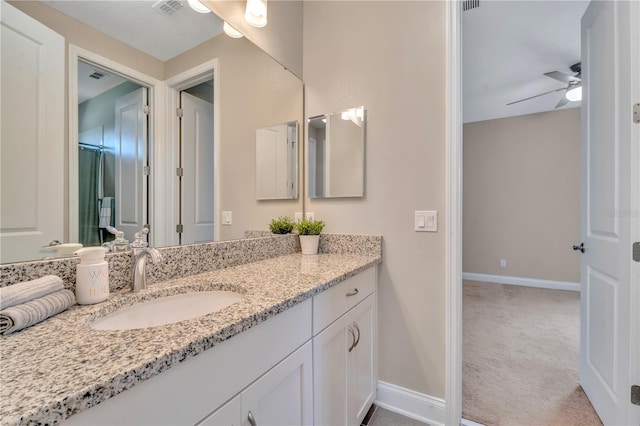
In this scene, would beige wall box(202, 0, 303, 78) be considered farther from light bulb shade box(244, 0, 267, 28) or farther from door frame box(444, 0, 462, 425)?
door frame box(444, 0, 462, 425)

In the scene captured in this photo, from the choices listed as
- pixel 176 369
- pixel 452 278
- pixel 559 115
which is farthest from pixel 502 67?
pixel 176 369

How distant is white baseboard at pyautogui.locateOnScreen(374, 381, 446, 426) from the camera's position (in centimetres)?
144

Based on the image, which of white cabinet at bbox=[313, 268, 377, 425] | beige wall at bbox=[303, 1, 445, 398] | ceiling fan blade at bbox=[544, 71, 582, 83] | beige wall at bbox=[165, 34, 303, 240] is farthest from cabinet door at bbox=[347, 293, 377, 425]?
ceiling fan blade at bbox=[544, 71, 582, 83]

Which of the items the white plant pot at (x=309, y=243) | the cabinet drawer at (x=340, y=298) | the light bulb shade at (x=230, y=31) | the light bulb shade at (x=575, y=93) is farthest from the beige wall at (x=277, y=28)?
the light bulb shade at (x=575, y=93)

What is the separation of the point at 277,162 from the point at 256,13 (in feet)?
2.66

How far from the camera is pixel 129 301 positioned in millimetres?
815

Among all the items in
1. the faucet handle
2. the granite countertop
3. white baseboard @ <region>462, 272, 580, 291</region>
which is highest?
the faucet handle

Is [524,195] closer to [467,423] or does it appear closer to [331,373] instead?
[467,423]

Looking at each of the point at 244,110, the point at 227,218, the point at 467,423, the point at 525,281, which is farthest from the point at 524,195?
the point at 227,218

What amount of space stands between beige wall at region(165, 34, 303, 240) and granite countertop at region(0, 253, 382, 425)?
25.0 inches

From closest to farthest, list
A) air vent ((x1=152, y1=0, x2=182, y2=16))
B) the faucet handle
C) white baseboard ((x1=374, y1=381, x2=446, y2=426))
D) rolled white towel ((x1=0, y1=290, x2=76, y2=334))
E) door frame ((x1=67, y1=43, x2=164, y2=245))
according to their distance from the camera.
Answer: rolled white towel ((x1=0, y1=290, x2=76, y2=334)), door frame ((x1=67, y1=43, x2=164, y2=245)), the faucet handle, air vent ((x1=152, y1=0, x2=182, y2=16)), white baseboard ((x1=374, y1=381, x2=446, y2=426))

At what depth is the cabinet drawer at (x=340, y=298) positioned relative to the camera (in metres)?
1.00

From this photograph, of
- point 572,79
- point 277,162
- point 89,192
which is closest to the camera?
point 89,192

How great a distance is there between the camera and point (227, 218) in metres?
1.40
